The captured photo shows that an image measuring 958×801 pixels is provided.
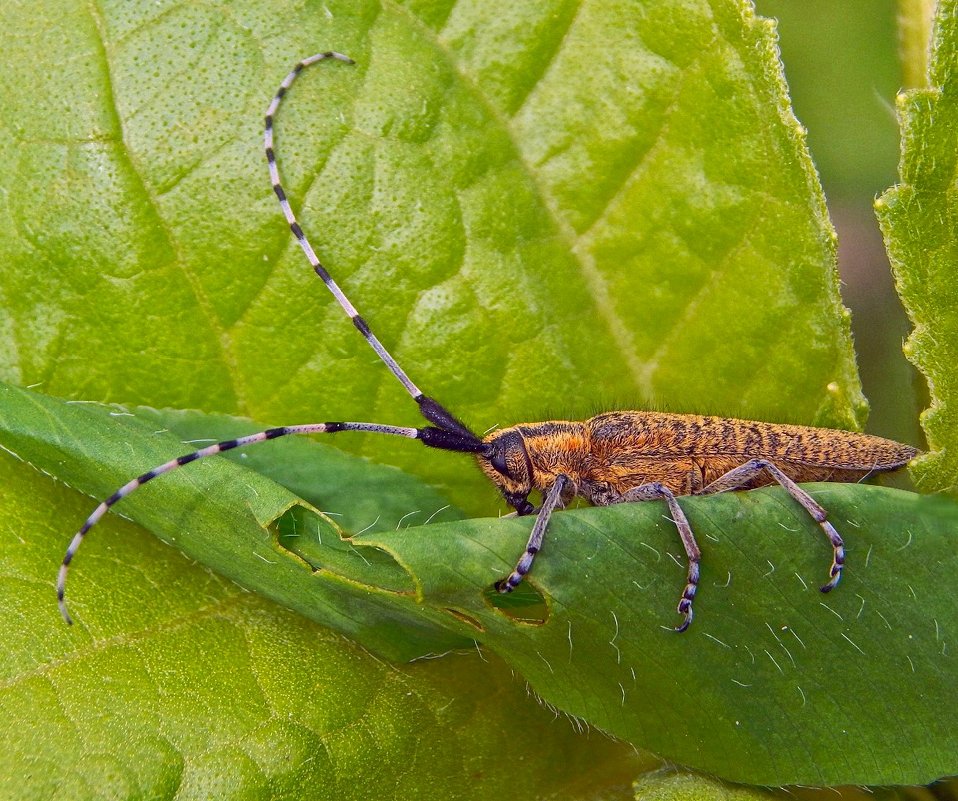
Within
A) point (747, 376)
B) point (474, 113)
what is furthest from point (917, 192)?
point (474, 113)

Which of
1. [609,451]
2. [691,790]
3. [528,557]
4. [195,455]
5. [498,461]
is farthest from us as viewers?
[609,451]

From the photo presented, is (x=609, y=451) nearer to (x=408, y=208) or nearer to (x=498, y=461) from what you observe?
(x=498, y=461)

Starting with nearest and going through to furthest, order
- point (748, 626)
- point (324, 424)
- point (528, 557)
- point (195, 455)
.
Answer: point (528, 557) < point (748, 626) < point (195, 455) < point (324, 424)

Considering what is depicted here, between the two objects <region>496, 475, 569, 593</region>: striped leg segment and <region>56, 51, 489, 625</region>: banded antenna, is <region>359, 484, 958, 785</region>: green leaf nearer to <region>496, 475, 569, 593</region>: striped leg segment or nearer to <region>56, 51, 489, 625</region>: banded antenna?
<region>496, 475, 569, 593</region>: striped leg segment

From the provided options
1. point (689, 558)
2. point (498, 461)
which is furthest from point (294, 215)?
point (689, 558)

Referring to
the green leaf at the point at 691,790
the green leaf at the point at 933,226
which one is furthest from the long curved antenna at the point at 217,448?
the green leaf at the point at 933,226

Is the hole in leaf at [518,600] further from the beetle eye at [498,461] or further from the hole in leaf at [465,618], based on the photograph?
the beetle eye at [498,461]
